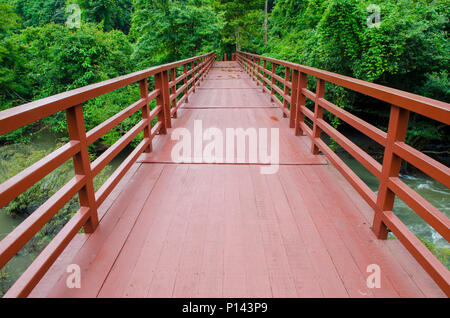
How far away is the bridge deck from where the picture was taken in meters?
1.91

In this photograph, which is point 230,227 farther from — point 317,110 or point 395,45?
point 395,45

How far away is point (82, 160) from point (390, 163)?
2057mm

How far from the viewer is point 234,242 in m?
2.35

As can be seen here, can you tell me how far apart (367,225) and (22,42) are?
2334 cm

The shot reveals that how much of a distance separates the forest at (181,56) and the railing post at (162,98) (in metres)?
4.84

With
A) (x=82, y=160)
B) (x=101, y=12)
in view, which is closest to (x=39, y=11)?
(x=101, y=12)

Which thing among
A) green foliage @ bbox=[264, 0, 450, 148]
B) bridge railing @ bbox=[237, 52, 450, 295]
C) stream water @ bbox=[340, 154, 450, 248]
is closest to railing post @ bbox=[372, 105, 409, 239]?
bridge railing @ bbox=[237, 52, 450, 295]

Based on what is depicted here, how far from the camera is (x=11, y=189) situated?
1568 mm

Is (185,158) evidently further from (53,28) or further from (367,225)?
(53,28)

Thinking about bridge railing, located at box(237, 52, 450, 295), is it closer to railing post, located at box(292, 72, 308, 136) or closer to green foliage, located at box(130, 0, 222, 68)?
railing post, located at box(292, 72, 308, 136)

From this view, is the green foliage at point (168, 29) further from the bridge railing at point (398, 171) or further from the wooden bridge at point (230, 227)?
the bridge railing at point (398, 171)

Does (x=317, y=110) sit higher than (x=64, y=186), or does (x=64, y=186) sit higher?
(x=317, y=110)

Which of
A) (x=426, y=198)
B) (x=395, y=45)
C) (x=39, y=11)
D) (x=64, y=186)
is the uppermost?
(x=39, y=11)
